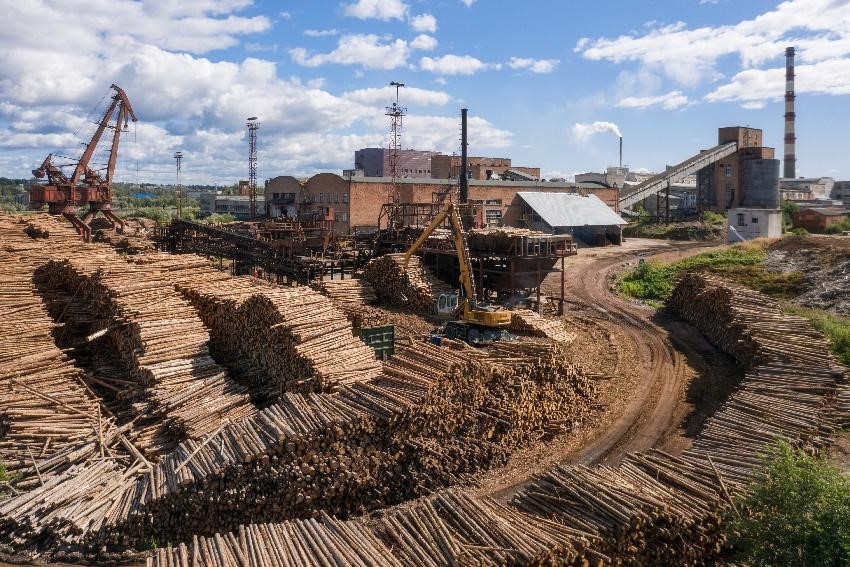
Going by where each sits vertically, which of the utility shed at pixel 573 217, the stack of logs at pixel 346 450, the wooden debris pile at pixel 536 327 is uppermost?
the utility shed at pixel 573 217

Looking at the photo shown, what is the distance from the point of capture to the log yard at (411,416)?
36.7 feet

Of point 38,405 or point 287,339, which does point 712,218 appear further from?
point 38,405

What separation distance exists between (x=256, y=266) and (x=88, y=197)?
18694mm

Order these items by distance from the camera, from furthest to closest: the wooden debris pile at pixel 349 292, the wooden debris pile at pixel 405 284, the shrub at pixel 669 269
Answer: the shrub at pixel 669 269 < the wooden debris pile at pixel 405 284 < the wooden debris pile at pixel 349 292

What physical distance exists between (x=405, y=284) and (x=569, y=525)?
2098 cm

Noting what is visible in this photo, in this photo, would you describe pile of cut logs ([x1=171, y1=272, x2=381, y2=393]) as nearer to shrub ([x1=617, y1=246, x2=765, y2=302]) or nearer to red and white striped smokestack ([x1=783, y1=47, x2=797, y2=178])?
shrub ([x1=617, y1=246, x2=765, y2=302])

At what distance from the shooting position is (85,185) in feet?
163

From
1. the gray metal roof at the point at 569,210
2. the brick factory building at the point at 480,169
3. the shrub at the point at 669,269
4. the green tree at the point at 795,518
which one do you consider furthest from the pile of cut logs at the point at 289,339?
the brick factory building at the point at 480,169

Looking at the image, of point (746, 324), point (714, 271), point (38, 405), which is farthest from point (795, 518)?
point (714, 271)

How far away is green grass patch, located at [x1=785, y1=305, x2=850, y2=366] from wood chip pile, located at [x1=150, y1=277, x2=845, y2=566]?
9.33 metres

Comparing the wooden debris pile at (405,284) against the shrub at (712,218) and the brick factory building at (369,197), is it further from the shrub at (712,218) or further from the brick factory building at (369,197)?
the shrub at (712,218)

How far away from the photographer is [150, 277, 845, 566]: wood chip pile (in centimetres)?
1038

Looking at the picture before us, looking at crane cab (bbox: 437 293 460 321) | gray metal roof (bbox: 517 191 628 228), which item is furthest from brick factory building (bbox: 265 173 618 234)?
crane cab (bbox: 437 293 460 321)

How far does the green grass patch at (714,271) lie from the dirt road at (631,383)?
6.82 ft
